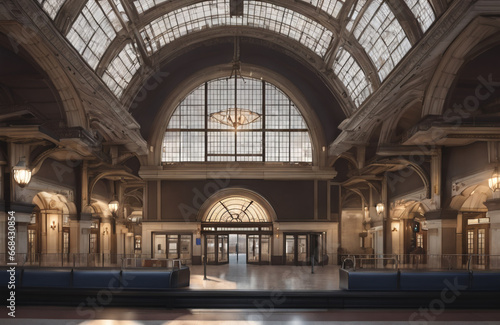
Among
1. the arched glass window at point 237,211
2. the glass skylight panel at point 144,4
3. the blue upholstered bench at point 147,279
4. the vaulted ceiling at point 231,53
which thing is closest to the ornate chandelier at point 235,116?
the vaulted ceiling at point 231,53

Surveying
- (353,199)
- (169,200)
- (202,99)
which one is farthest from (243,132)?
(353,199)

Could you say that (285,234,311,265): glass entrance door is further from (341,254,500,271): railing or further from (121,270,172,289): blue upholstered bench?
(121,270,172,289): blue upholstered bench

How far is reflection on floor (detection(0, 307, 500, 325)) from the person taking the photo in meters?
15.7

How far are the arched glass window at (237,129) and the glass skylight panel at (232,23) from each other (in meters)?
4.12

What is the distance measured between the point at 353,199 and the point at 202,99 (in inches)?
700

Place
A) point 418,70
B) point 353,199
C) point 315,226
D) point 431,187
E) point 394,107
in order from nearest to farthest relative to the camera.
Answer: point 418,70, point 394,107, point 431,187, point 315,226, point 353,199

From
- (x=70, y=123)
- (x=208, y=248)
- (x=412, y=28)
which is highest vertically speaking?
(x=412, y=28)

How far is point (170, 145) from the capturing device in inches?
1597

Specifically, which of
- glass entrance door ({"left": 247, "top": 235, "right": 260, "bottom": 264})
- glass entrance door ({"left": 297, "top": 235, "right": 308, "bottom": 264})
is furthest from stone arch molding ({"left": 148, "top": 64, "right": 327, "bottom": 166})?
glass entrance door ({"left": 247, "top": 235, "right": 260, "bottom": 264})

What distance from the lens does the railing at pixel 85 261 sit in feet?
67.0

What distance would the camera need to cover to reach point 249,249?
132ft

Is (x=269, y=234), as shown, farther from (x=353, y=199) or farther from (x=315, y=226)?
(x=353, y=199)

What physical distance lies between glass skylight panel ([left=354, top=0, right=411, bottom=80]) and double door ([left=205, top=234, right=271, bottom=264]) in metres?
15.3

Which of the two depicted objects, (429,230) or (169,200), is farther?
(169,200)
